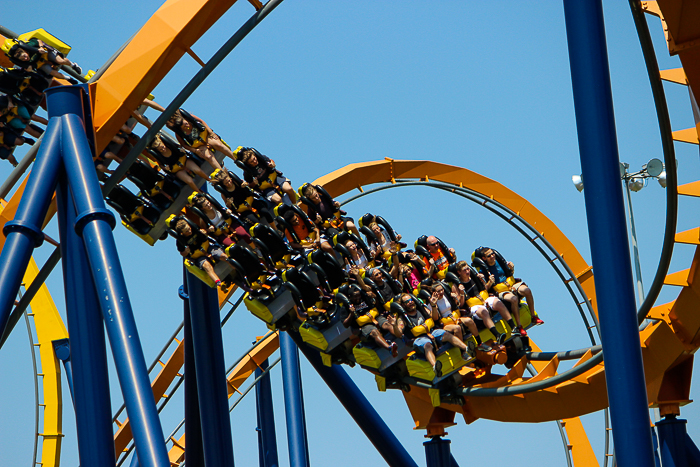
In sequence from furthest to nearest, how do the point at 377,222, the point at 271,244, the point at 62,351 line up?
the point at 62,351, the point at 377,222, the point at 271,244

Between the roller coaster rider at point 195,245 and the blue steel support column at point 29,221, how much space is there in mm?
2012

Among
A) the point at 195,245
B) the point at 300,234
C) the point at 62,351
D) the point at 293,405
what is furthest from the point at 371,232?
the point at 62,351

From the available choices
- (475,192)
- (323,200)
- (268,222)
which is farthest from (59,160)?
(475,192)

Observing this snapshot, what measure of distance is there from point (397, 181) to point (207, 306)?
398 cm

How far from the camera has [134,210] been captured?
658 cm

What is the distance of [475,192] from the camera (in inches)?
380

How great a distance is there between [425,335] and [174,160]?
8.50ft

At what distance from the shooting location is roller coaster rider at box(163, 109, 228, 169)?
21.0ft

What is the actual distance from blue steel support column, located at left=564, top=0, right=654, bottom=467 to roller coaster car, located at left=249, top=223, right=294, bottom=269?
10.7 feet

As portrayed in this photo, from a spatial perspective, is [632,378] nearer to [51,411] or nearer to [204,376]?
[204,376]

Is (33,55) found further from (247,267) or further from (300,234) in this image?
(300,234)

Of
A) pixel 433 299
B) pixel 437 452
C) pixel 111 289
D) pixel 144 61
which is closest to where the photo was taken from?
pixel 111 289

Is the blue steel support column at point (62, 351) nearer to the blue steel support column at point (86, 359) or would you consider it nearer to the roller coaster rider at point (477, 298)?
the roller coaster rider at point (477, 298)

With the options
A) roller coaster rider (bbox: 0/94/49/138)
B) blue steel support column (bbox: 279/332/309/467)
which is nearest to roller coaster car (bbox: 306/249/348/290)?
blue steel support column (bbox: 279/332/309/467)
